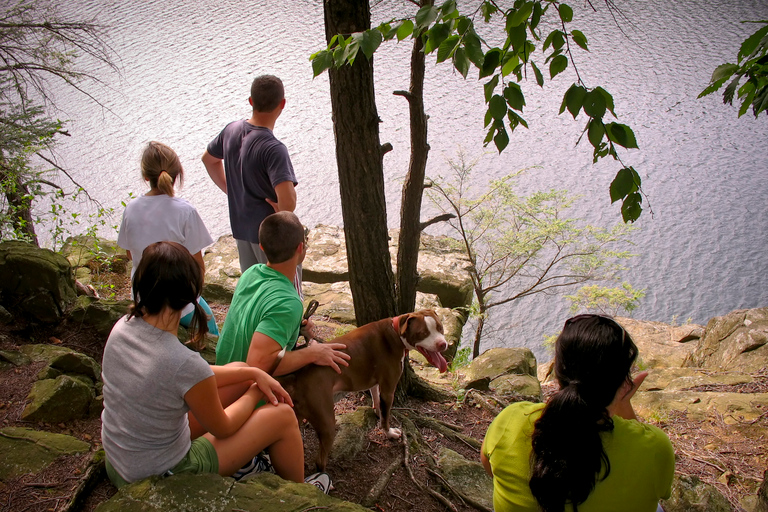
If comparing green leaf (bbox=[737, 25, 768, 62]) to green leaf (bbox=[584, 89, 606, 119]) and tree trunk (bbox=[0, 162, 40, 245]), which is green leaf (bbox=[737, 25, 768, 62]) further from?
tree trunk (bbox=[0, 162, 40, 245])

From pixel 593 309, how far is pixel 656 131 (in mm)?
4222

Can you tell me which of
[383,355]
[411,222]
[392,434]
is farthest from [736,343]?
[383,355]

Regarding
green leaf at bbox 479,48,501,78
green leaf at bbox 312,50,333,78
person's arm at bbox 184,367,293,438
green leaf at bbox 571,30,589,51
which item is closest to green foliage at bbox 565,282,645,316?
green leaf at bbox 571,30,589,51

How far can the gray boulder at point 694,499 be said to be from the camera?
95.7 inches

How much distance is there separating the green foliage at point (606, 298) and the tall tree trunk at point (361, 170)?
527 cm

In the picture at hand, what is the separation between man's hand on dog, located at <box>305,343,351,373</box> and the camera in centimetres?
221

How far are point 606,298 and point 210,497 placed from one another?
7301 mm

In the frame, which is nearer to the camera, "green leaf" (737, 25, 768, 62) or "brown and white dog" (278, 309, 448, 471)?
"green leaf" (737, 25, 768, 62)

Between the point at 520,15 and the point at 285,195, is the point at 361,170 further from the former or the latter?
the point at 520,15

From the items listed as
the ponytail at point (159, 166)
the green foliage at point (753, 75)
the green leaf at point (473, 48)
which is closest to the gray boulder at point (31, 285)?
the ponytail at point (159, 166)

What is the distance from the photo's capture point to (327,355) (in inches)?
88.0

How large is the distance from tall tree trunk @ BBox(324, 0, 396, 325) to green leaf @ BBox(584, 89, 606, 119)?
4.72ft

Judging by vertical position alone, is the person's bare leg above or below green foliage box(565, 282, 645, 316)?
above

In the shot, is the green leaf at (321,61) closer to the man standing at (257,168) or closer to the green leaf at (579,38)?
the green leaf at (579,38)
